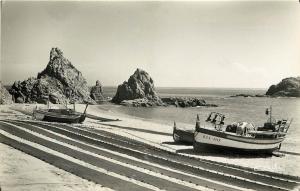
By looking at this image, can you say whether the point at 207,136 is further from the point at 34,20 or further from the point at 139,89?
the point at 139,89

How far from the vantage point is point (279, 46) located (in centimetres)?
2098

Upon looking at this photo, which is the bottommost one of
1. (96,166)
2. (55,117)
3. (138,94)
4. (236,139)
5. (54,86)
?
(96,166)

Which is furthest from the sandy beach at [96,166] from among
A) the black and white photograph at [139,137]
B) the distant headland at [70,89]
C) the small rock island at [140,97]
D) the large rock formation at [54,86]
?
the small rock island at [140,97]

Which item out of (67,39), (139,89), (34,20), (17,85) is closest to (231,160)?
(67,39)

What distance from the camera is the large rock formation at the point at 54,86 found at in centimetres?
5758

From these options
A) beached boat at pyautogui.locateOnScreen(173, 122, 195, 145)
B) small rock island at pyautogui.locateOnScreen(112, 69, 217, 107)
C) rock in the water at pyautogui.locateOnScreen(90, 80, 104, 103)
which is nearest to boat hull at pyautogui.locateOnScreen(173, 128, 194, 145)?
beached boat at pyautogui.locateOnScreen(173, 122, 195, 145)

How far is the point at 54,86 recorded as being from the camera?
203 ft

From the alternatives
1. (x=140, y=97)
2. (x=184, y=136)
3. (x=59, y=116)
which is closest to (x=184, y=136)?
(x=184, y=136)

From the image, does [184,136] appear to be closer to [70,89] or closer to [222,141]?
[222,141]

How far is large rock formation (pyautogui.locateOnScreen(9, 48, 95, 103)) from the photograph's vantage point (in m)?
57.6

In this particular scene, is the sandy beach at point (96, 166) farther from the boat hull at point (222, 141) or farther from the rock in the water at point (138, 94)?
the rock in the water at point (138, 94)

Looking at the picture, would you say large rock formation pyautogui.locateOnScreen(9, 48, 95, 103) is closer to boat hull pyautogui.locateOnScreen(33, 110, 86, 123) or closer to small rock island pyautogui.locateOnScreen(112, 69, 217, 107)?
small rock island pyautogui.locateOnScreen(112, 69, 217, 107)

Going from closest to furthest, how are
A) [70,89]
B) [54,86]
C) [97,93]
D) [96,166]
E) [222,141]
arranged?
[96,166] → [222,141] → [54,86] → [70,89] → [97,93]

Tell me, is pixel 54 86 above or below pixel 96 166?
above
